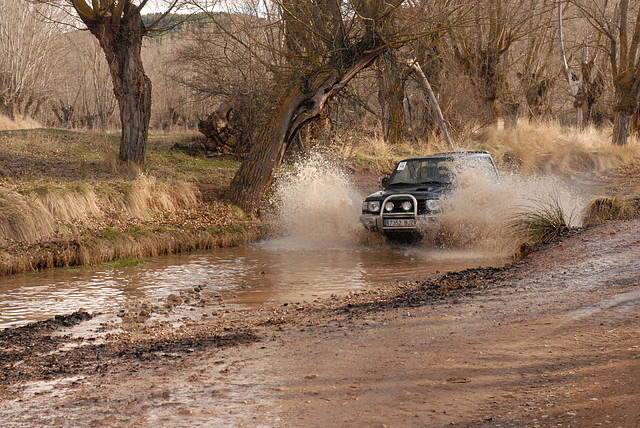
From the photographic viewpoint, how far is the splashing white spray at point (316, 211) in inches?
601

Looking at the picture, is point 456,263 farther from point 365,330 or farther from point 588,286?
point 365,330

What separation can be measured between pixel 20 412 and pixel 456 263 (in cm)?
804

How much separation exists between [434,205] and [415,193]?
46 cm

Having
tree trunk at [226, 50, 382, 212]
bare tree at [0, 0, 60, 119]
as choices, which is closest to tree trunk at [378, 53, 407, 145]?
tree trunk at [226, 50, 382, 212]

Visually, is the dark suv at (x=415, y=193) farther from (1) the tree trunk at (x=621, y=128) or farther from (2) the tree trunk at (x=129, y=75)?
(1) the tree trunk at (x=621, y=128)

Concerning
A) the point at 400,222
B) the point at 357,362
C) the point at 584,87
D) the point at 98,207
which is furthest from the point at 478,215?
the point at 584,87

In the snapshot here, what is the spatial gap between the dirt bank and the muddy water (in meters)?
1.01

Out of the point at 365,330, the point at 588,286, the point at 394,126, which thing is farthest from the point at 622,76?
the point at 365,330

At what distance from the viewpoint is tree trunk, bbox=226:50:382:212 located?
52.1 ft

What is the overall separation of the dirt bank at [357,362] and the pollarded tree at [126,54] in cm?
986

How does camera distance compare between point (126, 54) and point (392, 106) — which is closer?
point (126, 54)

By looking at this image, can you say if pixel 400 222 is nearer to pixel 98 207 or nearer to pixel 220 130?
pixel 98 207

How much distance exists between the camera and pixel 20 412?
4.74 m

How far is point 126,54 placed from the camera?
17.0 metres
